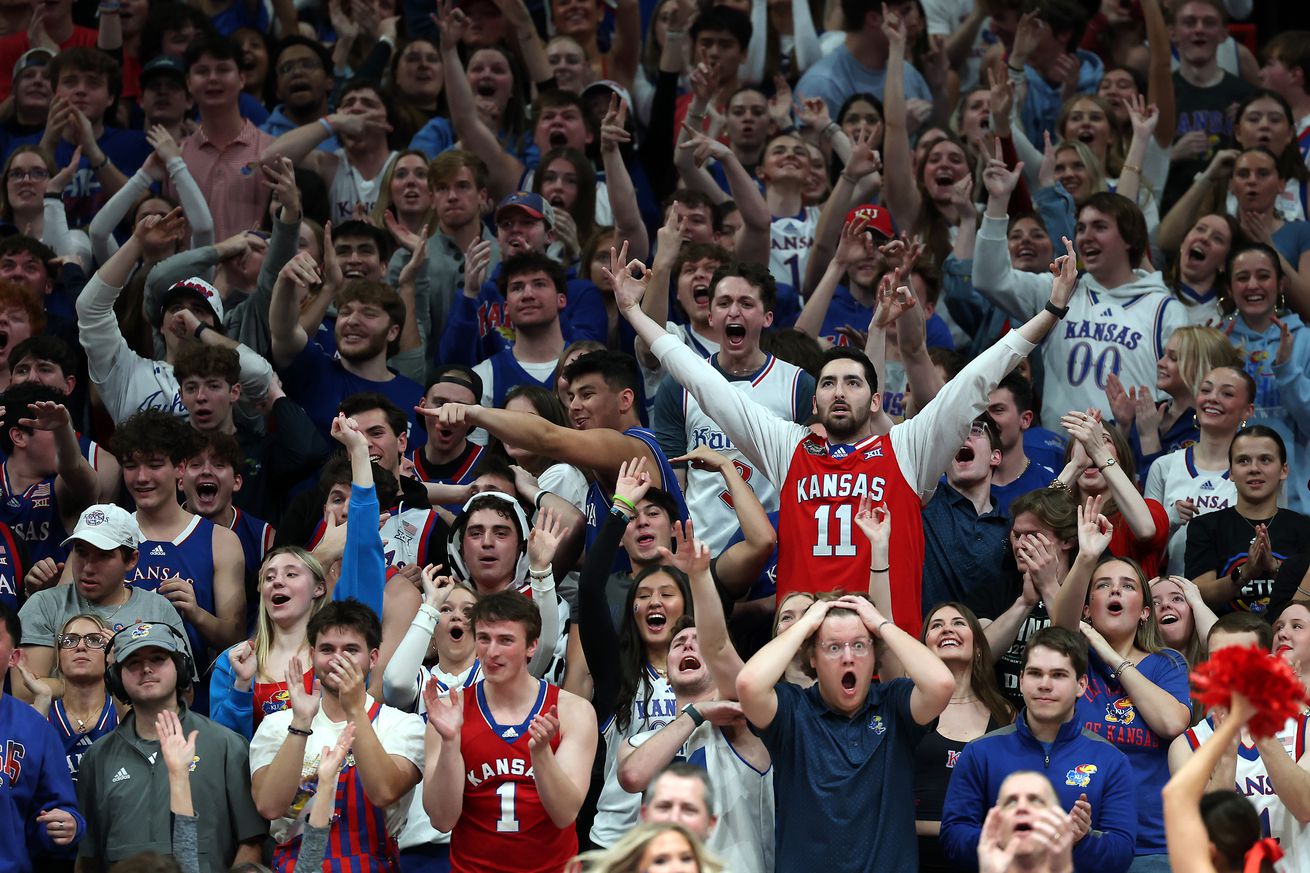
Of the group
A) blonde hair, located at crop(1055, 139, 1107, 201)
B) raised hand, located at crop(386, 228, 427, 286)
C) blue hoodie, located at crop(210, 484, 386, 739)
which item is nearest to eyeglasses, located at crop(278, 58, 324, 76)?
raised hand, located at crop(386, 228, 427, 286)

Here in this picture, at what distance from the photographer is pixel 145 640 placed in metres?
8.52

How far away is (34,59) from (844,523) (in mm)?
8199

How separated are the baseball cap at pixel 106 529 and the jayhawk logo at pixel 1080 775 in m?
4.40

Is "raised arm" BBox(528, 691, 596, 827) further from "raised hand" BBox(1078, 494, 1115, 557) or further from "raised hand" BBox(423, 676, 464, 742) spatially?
"raised hand" BBox(1078, 494, 1115, 557)

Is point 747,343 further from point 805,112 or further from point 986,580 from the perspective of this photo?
point 805,112

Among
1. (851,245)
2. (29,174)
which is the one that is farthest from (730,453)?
(29,174)

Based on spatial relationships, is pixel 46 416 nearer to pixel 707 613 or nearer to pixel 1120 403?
pixel 707 613

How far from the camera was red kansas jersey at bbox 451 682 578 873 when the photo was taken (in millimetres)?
8000

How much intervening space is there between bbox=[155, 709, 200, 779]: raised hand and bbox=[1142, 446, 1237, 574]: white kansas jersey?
16.4 ft

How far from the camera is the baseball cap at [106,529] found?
9.30 meters

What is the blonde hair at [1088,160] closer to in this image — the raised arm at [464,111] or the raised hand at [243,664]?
the raised arm at [464,111]

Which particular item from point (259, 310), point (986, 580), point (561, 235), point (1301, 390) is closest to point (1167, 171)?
point (1301, 390)

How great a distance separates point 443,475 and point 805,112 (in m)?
3.84

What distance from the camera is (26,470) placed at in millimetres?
10500
